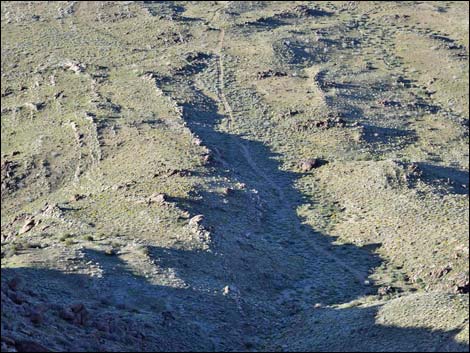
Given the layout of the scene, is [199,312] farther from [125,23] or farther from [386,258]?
[125,23]

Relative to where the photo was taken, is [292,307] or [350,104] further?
[350,104]

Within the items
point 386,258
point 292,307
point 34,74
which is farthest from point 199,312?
point 34,74

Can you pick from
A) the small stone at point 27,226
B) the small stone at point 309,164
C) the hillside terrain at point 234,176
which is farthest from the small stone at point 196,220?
the small stone at point 309,164

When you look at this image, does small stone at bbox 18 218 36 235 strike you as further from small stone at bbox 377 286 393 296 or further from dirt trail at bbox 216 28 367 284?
small stone at bbox 377 286 393 296

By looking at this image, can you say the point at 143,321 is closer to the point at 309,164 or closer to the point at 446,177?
the point at 309,164

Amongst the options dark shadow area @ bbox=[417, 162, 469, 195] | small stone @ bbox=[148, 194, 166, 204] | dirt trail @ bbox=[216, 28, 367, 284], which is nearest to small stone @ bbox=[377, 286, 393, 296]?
dirt trail @ bbox=[216, 28, 367, 284]

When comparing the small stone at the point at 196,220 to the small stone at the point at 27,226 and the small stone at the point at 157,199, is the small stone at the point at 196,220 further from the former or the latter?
the small stone at the point at 27,226

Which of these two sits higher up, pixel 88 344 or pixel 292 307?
pixel 88 344

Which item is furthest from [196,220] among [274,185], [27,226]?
[274,185]
